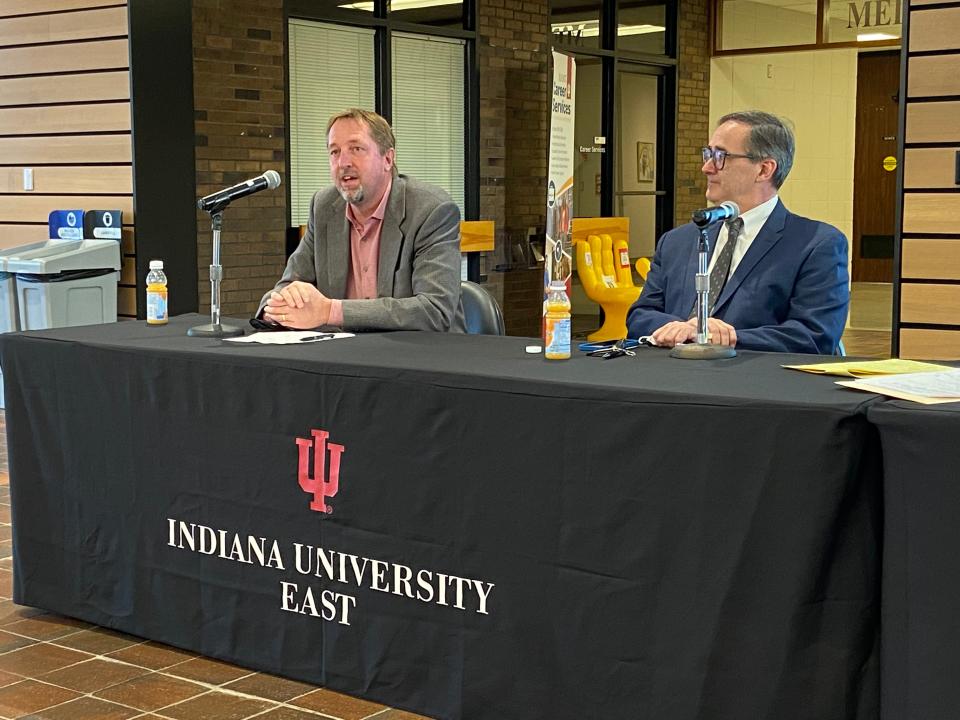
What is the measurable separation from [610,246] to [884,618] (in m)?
8.24

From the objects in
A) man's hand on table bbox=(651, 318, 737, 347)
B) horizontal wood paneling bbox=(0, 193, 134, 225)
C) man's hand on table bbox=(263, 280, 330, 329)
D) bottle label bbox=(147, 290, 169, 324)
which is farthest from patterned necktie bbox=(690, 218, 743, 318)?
horizontal wood paneling bbox=(0, 193, 134, 225)

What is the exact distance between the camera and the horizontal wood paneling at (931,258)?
16.6ft

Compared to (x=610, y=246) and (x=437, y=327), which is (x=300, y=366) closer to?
(x=437, y=327)

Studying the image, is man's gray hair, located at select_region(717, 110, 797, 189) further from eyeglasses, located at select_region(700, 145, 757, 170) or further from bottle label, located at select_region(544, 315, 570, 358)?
bottle label, located at select_region(544, 315, 570, 358)

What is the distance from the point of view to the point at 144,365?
3.18m

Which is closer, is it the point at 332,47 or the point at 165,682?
the point at 165,682

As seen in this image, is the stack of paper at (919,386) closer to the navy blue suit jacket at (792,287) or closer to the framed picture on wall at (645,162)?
the navy blue suit jacket at (792,287)

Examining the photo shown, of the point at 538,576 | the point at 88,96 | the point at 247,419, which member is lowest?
the point at 538,576

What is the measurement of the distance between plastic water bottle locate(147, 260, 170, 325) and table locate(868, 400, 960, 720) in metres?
2.17

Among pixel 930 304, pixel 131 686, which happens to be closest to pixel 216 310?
pixel 131 686

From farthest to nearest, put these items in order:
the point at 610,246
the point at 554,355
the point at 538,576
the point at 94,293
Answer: the point at 610,246, the point at 94,293, the point at 554,355, the point at 538,576

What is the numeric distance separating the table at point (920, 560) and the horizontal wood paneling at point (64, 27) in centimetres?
549

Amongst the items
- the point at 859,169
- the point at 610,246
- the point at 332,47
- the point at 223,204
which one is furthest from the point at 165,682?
the point at 859,169

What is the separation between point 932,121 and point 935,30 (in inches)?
14.0
